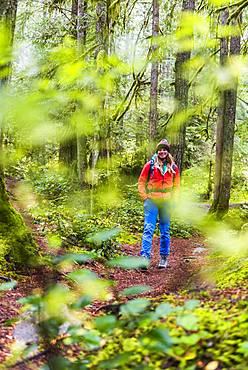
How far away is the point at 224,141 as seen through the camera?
11023 mm

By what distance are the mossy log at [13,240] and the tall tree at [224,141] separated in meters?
6.79

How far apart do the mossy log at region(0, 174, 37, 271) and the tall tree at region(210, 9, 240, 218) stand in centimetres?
679

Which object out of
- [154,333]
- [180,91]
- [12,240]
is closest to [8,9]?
[154,333]

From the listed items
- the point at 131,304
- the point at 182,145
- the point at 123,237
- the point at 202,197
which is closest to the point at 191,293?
the point at 131,304

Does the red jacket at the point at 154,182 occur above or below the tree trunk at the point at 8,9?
below

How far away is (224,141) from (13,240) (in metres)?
7.38

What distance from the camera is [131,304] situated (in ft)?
5.41

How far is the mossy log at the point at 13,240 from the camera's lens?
4750 mm

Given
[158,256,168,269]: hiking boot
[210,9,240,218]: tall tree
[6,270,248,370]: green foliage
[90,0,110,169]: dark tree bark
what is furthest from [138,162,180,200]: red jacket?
[210,9,240,218]: tall tree

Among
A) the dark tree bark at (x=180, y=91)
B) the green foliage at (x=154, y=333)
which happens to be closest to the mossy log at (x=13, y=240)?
the green foliage at (x=154, y=333)

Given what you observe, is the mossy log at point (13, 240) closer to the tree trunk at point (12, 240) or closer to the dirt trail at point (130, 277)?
the tree trunk at point (12, 240)

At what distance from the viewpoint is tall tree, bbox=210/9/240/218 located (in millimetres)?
10516

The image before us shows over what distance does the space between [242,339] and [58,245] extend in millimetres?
1058

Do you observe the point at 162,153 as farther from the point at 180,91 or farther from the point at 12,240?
the point at 180,91
